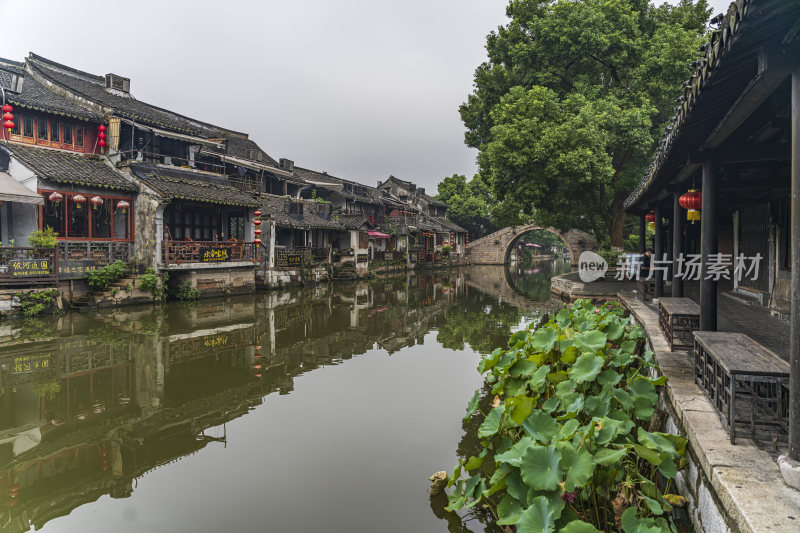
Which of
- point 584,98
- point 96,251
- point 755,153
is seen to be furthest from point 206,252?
point 755,153

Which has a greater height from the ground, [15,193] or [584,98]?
[584,98]

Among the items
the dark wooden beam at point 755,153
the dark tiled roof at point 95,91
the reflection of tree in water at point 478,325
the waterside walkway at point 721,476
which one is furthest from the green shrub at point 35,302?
the dark wooden beam at point 755,153

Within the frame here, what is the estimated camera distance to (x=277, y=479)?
13.4 ft

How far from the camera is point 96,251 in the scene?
43.9 ft

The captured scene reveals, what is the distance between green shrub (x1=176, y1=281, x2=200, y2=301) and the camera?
1470 cm

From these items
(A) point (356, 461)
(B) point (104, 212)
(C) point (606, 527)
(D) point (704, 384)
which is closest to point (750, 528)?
(C) point (606, 527)

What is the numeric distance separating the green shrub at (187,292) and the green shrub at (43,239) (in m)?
3.66

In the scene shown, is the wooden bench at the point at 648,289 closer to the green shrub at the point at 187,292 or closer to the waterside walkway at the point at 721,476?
the waterside walkway at the point at 721,476

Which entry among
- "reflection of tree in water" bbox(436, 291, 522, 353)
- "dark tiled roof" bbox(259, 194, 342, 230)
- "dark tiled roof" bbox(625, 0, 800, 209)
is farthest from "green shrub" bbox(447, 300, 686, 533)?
"dark tiled roof" bbox(259, 194, 342, 230)

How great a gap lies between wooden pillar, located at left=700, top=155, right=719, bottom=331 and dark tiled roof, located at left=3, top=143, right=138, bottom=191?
14.2 metres

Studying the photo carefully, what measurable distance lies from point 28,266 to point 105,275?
1918 millimetres

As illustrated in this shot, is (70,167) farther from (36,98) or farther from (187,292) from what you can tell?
(187,292)

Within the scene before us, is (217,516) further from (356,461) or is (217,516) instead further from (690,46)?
(690,46)

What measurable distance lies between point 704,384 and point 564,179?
1097cm
